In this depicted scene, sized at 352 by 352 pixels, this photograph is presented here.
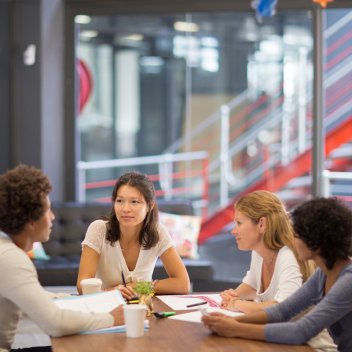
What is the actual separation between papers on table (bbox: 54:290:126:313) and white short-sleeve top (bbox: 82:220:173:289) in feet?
1.82

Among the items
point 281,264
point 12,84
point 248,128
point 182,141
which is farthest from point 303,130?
point 281,264

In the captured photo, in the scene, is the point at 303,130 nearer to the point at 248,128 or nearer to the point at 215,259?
the point at 248,128

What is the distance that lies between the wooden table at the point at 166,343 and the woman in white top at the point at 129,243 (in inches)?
35.7

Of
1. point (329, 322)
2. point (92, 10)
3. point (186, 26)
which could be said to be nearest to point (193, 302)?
point (329, 322)

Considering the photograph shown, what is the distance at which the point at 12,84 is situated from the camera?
6.68 m

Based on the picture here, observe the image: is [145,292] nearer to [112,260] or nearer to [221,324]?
[221,324]

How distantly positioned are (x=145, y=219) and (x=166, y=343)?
124cm

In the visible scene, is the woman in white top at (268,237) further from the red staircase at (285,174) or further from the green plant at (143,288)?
the red staircase at (285,174)

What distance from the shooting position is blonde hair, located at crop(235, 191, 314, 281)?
3.18 metres

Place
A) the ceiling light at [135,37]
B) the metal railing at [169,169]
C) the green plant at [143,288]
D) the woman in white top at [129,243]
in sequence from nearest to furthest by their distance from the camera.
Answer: the green plant at [143,288]
the woman in white top at [129,243]
the ceiling light at [135,37]
the metal railing at [169,169]

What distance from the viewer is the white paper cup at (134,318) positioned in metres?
2.61

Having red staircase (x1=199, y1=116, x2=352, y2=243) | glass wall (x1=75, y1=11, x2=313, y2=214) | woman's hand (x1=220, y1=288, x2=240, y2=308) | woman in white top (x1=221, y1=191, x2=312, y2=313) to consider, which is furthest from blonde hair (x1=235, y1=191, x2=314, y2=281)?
red staircase (x1=199, y1=116, x2=352, y2=243)

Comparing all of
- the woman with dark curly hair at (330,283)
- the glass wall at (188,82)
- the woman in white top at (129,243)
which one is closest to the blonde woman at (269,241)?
the woman with dark curly hair at (330,283)

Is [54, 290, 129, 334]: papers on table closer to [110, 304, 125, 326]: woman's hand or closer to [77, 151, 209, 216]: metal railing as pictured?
[110, 304, 125, 326]: woman's hand
